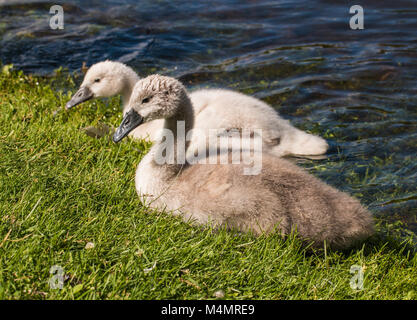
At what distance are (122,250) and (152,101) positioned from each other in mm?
1519

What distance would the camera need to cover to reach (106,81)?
20.3 ft

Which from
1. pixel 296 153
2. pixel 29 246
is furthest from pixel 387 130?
pixel 29 246

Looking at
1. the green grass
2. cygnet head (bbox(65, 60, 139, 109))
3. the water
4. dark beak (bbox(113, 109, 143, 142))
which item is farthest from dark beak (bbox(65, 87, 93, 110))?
the water

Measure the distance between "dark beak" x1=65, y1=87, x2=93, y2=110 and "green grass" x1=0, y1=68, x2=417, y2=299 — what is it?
1.20m

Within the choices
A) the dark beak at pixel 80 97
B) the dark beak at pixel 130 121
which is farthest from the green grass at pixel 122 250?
the dark beak at pixel 80 97

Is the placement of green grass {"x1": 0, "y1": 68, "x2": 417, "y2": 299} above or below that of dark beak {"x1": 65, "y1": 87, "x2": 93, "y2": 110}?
below

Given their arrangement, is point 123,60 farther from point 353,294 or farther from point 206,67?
point 353,294

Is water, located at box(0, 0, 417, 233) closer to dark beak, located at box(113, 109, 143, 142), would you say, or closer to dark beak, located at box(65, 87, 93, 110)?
dark beak, located at box(65, 87, 93, 110)

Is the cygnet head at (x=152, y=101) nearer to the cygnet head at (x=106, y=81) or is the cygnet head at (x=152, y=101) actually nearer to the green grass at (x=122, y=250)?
the green grass at (x=122, y=250)

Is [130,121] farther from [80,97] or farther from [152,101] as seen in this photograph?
[80,97]

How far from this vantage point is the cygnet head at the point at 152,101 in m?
4.38

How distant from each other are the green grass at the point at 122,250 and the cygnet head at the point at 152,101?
0.44 metres

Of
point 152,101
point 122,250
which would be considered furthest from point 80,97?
point 122,250

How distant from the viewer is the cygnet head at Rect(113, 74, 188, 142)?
4383mm
